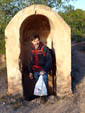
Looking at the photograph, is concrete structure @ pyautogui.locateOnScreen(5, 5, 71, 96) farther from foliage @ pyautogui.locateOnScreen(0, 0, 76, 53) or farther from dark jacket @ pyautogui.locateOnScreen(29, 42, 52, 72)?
foliage @ pyautogui.locateOnScreen(0, 0, 76, 53)

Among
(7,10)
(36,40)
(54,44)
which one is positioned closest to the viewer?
(36,40)

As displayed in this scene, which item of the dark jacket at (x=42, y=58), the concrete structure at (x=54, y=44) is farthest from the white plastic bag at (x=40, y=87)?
the concrete structure at (x=54, y=44)

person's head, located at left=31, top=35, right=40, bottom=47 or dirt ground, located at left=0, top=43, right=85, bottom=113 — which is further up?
person's head, located at left=31, top=35, right=40, bottom=47

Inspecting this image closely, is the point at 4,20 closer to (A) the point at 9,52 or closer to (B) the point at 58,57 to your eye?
(A) the point at 9,52

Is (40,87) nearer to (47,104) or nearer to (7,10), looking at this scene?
(47,104)

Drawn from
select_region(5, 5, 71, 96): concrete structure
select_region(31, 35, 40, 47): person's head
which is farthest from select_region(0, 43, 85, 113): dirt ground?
select_region(31, 35, 40, 47): person's head

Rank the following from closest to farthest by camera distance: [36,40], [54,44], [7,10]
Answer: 1. [36,40]
2. [54,44]
3. [7,10]

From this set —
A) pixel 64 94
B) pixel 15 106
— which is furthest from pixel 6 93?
pixel 64 94

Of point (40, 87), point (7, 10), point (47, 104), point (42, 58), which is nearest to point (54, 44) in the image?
point (42, 58)

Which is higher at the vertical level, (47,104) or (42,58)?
(42,58)

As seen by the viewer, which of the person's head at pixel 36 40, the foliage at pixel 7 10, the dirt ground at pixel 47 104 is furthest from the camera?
the foliage at pixel 7 10

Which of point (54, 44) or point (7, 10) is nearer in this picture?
point (54, 44)

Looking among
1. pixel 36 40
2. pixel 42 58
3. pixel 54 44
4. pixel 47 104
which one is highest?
pixel 36 40

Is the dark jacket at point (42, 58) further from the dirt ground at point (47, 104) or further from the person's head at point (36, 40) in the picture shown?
the dirt ground at point (47, 104)
